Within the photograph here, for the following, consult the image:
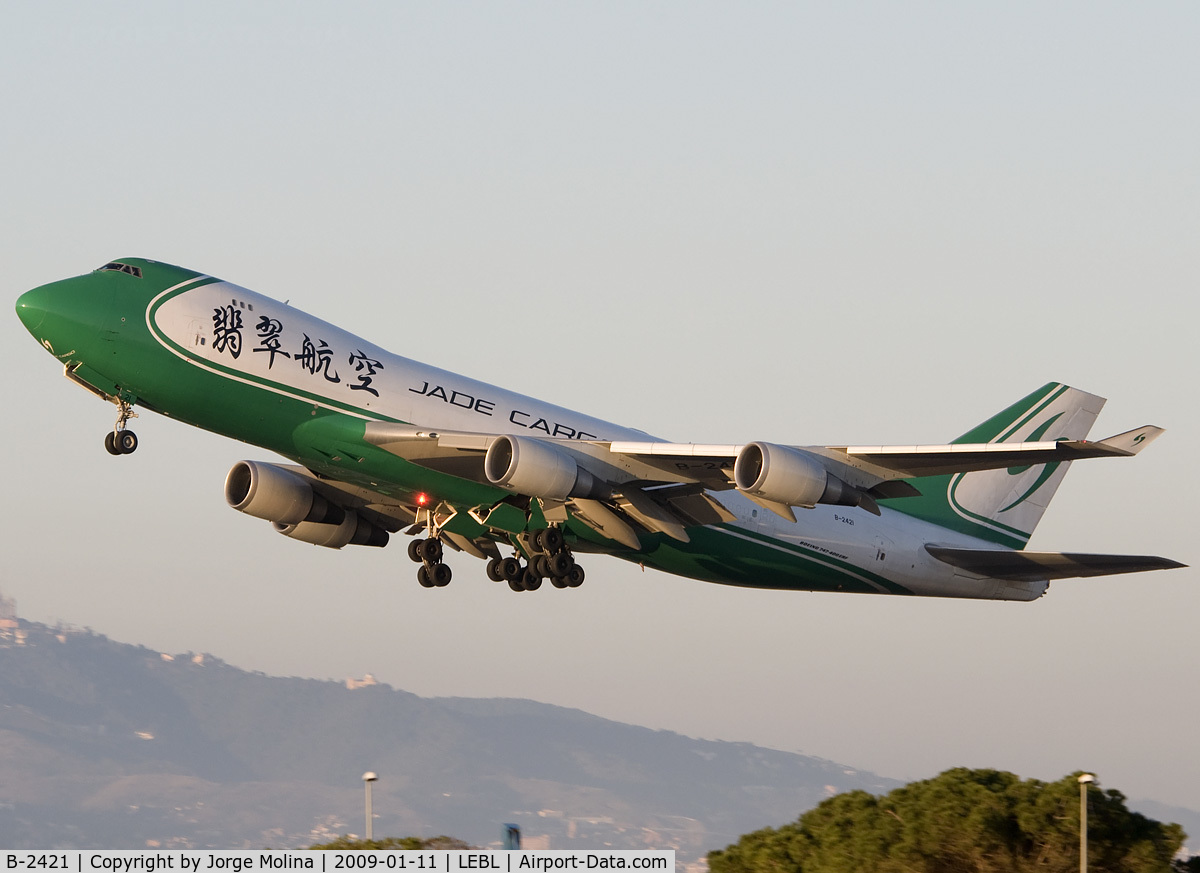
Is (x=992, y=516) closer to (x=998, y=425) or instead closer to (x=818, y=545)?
(x=998, y=425)

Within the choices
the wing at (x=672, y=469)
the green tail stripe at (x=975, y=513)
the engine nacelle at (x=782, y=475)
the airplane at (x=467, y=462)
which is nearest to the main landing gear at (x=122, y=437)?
the airplane at (x=467, y=462)

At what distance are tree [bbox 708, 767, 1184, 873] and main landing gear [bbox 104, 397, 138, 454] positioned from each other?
59.7 feet

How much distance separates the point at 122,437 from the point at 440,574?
910 centimetres

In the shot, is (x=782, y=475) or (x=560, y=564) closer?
(x=782, y=475)

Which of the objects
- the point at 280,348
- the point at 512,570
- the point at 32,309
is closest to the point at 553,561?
the point at 512,570

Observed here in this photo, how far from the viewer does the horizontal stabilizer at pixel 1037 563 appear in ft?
124

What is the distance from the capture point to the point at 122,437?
3584 centimetres

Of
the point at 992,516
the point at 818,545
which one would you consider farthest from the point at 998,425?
the point at 818,545

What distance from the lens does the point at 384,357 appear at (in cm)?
3678

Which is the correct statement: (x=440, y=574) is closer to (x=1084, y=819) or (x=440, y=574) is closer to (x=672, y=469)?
(x=672, y=469)

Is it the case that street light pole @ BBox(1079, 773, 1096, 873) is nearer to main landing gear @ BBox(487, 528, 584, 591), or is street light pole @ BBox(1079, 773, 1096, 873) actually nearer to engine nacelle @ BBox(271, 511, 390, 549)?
main landing gear @ BBox(487, 528, 584, 591)

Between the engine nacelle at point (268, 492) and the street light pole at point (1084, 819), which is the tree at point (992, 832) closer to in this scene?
the street light pole at point (1084, 819)
